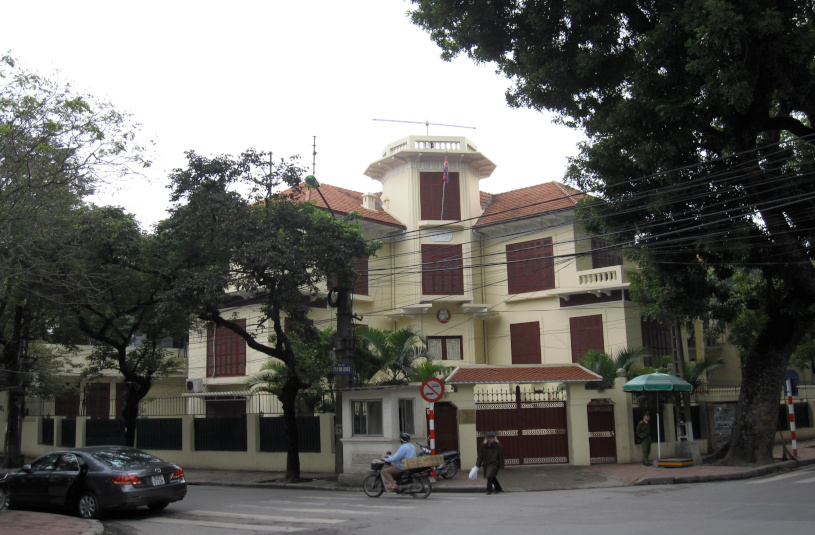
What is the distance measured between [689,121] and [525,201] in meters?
15.6

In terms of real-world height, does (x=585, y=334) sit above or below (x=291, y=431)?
above

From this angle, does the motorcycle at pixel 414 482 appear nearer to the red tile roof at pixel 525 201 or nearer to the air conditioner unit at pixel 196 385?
the red tile roof at pixel 525 201

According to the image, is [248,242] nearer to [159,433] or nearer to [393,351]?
[393,351]

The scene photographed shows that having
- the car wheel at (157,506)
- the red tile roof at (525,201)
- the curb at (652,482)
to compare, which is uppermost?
the red tile roof at (525,201)

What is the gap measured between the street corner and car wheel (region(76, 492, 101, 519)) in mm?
257

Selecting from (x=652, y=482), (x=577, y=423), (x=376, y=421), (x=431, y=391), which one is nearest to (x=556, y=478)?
(x=652, y=482)

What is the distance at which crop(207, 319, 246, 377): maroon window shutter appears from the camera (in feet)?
96.2

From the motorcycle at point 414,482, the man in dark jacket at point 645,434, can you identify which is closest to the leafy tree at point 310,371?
the motorcycle at point 414,482

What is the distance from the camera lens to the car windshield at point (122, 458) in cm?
1313

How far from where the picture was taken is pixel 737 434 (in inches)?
737

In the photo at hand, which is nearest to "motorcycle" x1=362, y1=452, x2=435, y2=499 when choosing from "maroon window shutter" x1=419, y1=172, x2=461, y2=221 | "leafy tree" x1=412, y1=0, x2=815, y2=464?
"leafy tree" x1=412, y1=0, x2=815, y2=464

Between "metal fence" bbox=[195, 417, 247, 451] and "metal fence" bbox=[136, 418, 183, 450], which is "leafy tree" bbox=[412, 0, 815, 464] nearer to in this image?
"metal fence" bbox=[195, 417, 247, 451]

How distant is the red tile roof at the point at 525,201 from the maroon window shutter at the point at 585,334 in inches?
178

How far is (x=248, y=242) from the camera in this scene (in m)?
17.0
